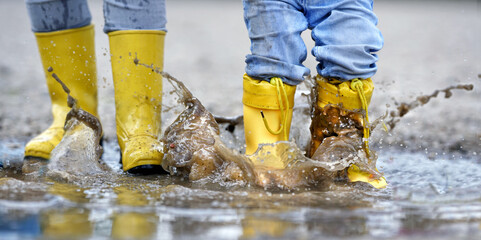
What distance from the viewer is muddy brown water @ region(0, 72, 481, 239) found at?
1.23 metres

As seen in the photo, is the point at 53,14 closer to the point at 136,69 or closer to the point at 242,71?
the point at 136,69

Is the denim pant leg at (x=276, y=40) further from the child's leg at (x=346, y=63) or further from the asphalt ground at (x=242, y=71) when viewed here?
the asphalt ground at (x=242, y=71)

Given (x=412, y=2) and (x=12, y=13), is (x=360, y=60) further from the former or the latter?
(x=412, y=2)

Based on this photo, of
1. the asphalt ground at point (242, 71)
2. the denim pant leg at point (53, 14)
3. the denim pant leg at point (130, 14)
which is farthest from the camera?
the asphalt ground at point (242, 71)

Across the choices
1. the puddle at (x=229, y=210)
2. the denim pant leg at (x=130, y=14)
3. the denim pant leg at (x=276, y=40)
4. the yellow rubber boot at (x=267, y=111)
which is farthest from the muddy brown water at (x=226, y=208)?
the denim pant leg at (x=130, y=14)

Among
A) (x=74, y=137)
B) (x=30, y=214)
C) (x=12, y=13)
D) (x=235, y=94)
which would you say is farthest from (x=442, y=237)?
(x=12, y=13)

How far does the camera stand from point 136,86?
1991 mm

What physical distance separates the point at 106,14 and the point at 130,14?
3.2 inches

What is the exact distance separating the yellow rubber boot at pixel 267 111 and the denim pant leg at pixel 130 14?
0.43 meters

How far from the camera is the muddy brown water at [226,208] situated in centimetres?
123

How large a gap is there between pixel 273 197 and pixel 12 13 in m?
7.64

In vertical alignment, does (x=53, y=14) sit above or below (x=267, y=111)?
above

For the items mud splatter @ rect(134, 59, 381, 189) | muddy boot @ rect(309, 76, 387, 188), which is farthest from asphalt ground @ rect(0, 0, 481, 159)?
mud splatter @ rect(134, 59, 381, 189)

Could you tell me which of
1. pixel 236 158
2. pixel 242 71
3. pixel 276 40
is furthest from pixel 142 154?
pixel 242 71
